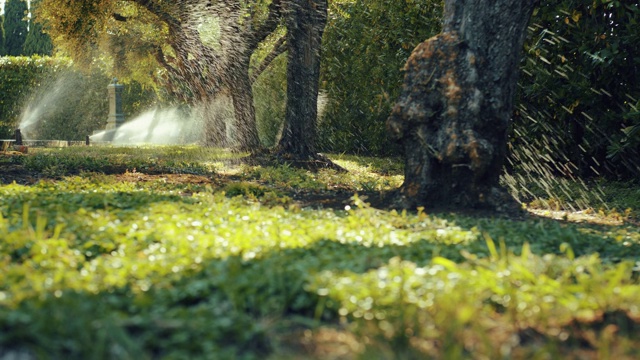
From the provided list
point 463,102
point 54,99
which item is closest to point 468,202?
point 463,102

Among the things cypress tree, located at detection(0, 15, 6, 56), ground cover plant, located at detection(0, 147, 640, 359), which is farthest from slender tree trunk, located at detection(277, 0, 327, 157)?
cypress tree, located at detection(0, 15, 6, 56)

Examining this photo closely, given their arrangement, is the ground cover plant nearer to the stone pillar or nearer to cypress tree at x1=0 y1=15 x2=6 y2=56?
the stone pillar

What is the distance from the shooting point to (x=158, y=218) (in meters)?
5.78

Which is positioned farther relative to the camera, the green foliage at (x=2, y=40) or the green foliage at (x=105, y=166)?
the green foliage at (x=2, y=40)

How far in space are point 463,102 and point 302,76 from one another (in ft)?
20.2

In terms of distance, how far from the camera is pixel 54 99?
27156 millimetres

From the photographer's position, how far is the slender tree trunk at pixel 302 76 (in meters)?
13.5

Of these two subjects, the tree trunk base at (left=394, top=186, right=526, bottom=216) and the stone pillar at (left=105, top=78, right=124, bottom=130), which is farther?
the stone pillar at (left=105, top=78, right=124, bottom=130)

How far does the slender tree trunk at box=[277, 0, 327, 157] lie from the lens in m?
13.5

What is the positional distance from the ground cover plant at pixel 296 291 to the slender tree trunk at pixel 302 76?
7611 mm

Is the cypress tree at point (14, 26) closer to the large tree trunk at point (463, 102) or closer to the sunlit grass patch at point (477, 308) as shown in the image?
the large tree trunk at point (463, 102)

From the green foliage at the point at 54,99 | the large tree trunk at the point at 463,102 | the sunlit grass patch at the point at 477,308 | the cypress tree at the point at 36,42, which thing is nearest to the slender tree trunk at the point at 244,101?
the large tree trunk at the point at 463,102

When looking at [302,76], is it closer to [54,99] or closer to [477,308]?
[477,308]

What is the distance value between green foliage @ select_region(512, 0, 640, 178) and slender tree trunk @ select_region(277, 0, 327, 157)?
12.6 ft
